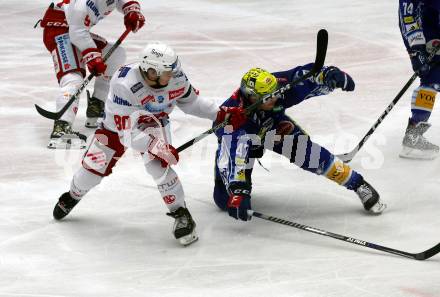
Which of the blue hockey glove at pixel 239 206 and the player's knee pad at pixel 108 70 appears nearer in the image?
the blue hockey glove at pixel 239 206

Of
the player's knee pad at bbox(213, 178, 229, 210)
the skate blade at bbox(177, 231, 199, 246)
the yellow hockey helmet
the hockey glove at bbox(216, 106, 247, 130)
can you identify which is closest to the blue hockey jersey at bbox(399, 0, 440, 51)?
the yellow hockey helmet

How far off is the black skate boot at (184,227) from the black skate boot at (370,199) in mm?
958

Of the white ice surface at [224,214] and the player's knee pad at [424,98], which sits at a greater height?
the player's knee pad at [424,98]

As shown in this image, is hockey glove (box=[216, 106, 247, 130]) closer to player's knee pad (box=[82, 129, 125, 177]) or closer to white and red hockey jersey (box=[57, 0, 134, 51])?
player's knee pad (box=[82, 129, 125, 177])

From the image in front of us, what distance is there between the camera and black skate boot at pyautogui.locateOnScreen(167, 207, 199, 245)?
4.68 meters

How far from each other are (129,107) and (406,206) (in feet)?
5.52

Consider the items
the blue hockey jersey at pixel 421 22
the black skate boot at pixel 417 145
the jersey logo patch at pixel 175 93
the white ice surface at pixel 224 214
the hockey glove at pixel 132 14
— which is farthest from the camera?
the hockey glove at pixel 132 14

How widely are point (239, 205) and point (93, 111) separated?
2571mm

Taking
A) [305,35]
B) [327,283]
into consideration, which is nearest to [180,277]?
[327,283]

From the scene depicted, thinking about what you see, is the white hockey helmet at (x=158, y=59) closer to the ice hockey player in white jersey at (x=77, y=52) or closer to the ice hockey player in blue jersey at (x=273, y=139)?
the ice hockey player in blue jersey at (x=273, y=139)

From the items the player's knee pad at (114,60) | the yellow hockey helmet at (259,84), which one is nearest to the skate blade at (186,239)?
the yellow hockey helmet at (259,84)

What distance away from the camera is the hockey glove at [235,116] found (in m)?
4.95

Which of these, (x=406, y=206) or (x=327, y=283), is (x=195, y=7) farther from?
(x=327, y=283)

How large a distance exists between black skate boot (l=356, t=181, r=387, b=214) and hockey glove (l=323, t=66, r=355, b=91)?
551mm
